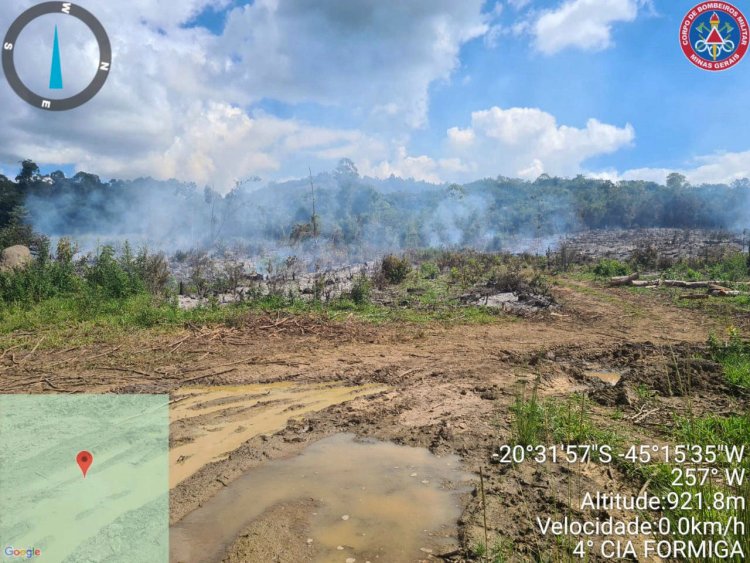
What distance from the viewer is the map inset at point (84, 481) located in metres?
2.97

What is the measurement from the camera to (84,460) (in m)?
4.04

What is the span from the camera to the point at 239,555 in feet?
9.42

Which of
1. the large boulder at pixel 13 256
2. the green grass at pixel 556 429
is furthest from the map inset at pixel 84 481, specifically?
the large boulder at pixel 13 256

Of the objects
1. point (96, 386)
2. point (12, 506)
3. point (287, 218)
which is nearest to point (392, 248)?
point (287, 218)

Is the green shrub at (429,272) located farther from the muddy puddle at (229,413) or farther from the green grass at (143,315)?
the muddy puddle at (229,413)

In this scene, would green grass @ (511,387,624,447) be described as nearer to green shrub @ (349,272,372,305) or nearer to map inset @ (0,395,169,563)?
map inset @ (0,395,169,563)

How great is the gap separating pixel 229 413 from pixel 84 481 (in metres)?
1.85

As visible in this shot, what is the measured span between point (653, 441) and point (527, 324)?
678 cm

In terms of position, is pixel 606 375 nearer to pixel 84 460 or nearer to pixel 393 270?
pixel 84 460

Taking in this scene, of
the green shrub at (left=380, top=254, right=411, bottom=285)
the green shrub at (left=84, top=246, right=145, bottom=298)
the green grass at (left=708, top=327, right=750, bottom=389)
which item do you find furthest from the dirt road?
the green shrub at (left=380, top=254, right=411, bottom=285)

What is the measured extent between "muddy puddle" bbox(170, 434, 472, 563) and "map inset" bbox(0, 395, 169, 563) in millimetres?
335

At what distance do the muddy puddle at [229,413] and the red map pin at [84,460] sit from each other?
69cm

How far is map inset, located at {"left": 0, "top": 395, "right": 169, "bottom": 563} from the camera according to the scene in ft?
9.74

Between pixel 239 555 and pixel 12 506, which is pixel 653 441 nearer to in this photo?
pixel 239 555
